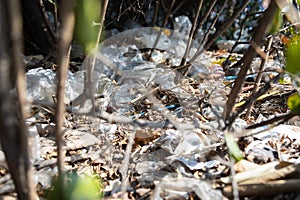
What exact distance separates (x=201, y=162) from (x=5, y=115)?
0.54 meters

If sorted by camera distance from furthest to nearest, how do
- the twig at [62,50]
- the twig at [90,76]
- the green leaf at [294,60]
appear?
the twig at [90,76] < the green leaf at [294,60] < the twig at [62,50]

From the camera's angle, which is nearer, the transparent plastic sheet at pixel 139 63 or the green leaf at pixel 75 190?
the green leaf at pixel 75 190

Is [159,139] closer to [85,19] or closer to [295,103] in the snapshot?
[295,103]

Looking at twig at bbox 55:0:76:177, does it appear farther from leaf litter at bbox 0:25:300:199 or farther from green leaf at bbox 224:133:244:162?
green leaf at bbox 224:133:244:162

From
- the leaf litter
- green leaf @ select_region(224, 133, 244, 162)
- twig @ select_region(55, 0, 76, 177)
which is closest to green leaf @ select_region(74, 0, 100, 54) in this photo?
twig @ select_region(55, 0, 76, 177)

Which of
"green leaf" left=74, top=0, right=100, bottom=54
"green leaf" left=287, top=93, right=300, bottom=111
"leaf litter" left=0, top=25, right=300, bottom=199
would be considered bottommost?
"leaf litter" left=0, top=25, right=300, bottom=199

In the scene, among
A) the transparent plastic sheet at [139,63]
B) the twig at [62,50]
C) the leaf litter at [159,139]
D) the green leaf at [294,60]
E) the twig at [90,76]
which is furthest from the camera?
Result: the transparent plastic sheet at [139,63]

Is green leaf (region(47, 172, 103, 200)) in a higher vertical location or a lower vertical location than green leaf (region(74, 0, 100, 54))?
lower

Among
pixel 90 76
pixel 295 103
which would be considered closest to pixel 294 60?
pixel 295 103

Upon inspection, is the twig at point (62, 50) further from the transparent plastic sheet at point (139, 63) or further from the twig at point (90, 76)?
the transparent plastic sheet at point (139, 63)

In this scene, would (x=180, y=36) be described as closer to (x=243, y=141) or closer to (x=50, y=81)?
(x=50, y=81)

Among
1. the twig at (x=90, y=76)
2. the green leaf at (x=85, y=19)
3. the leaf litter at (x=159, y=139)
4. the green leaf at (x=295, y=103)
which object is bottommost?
the leaf litter at (x=159, y=139)

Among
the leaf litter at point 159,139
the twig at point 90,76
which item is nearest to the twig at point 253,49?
the leaf litter at point 159,139

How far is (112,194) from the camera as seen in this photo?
97 cm
